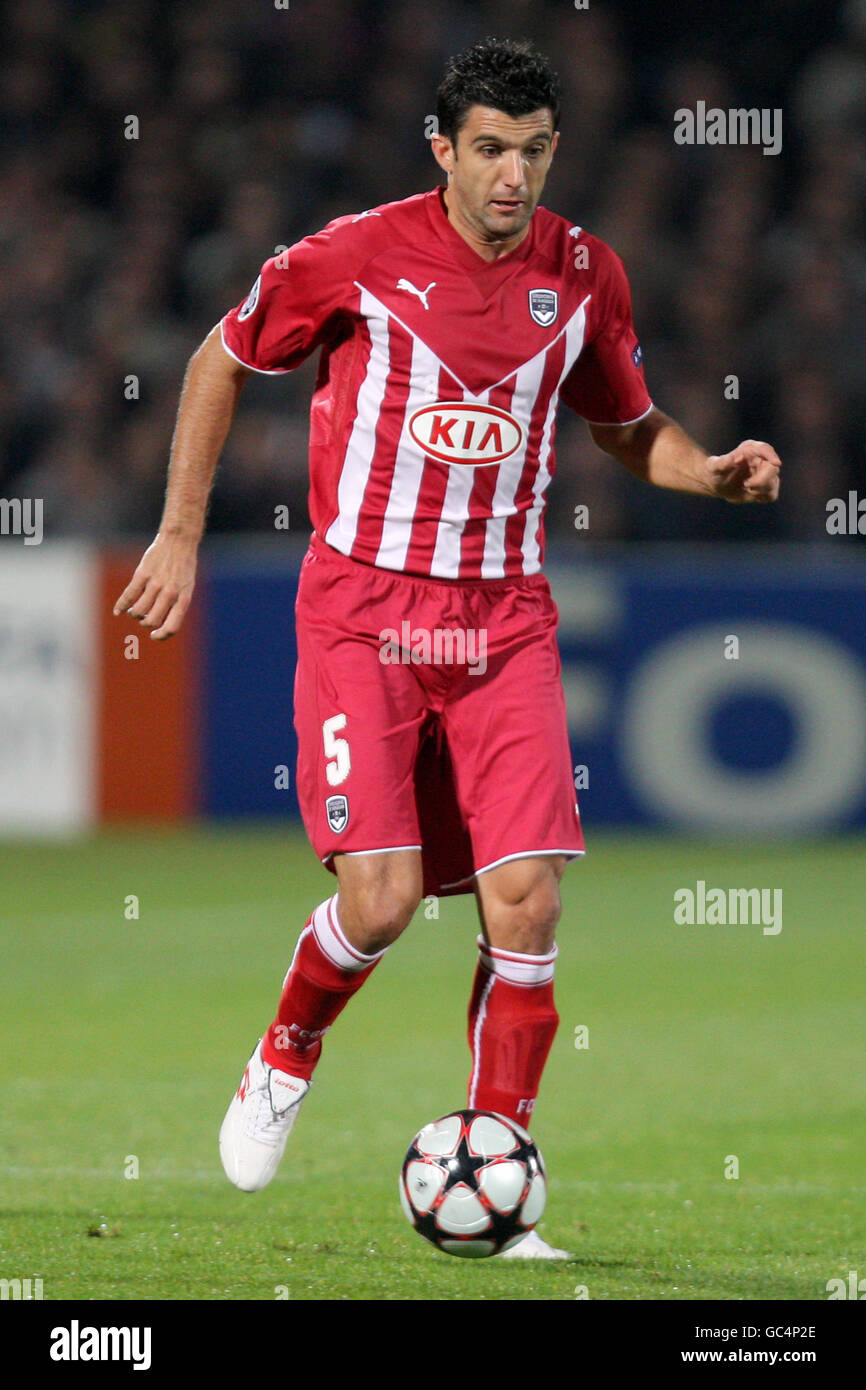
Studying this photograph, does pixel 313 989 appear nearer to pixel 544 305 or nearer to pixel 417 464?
pixel 417 464

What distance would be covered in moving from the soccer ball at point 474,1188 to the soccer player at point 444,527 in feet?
0.89

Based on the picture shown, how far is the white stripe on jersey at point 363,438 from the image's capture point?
434 centimetres

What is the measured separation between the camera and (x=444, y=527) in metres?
4.36

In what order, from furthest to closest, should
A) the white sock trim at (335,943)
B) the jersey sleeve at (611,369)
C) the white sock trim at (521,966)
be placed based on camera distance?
the jersey sleeve at (611,369)
the white sock trim at (335,943)
the white sock trim at (521,966)

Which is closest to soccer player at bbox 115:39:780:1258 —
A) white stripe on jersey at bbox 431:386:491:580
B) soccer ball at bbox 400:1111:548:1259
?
white stripe on jersey at bbox 431:386:491:580

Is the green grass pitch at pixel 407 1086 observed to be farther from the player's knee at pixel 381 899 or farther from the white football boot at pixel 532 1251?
the player's knee at pixel 381 899

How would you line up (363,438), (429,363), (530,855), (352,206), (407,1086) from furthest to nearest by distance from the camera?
(352,206), (407,1086), (363,438), (429,363), (530,855)

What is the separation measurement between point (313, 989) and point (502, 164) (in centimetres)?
176

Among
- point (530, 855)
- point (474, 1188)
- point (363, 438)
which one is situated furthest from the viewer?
point (363, 438)

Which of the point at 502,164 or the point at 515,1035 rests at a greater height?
the point at 502,164

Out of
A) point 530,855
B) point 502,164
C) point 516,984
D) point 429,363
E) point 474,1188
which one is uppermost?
point 502,164

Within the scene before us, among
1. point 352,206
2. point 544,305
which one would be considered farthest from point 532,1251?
point 352,206

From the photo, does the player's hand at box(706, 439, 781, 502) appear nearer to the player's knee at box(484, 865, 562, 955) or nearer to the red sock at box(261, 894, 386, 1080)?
the player's knee at box(484, 865, 562, 955)

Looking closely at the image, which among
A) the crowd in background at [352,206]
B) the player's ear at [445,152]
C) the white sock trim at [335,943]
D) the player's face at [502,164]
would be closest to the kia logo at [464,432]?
the player's face at [502,164]
